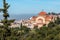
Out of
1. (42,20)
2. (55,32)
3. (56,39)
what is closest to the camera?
(56,39)

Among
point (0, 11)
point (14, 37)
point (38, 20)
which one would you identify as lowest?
point (38, 20)

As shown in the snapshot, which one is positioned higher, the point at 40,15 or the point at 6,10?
the point at 6,10

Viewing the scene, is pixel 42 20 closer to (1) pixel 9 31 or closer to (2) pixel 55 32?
(2) pixel 55 32

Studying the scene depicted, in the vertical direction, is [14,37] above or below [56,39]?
above

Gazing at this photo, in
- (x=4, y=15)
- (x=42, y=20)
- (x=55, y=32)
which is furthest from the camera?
(x=42, y=20)

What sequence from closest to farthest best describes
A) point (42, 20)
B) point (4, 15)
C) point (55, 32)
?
point (4, 15) → point (55, 32) → point (42, 20)

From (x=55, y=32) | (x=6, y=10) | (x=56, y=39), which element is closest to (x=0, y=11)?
(x=6, y=10)

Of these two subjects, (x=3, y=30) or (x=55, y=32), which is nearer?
(x=3, y=30)

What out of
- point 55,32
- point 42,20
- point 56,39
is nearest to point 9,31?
point 56,39

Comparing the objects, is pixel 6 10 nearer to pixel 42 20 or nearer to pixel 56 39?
pixel 56 39
